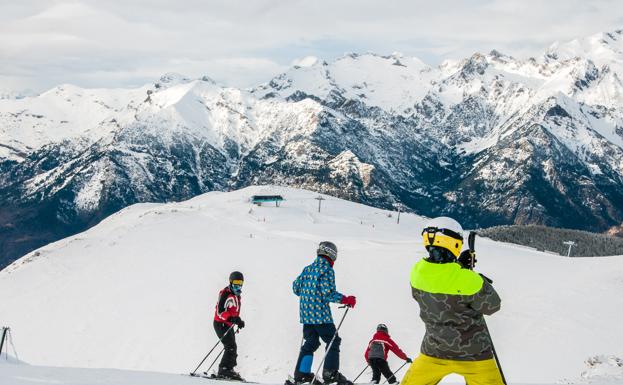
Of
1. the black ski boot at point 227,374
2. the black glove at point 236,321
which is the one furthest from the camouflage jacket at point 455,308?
the black ski boot at point 227,374

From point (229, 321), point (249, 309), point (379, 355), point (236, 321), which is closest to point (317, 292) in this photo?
point (236, 321)

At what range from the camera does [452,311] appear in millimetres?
7824

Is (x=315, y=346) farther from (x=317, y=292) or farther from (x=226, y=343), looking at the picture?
(x=226, y=343)

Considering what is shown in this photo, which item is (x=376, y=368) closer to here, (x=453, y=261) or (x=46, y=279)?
(x=453, y=261)

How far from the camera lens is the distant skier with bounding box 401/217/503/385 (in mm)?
7656

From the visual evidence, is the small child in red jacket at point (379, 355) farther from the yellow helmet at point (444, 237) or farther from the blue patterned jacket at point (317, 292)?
the yellow helmet at point (444, 237)

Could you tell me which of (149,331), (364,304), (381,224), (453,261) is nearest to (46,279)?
(149,331)

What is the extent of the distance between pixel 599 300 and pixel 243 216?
56.5 meters

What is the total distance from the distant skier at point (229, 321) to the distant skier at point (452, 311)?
7.61 meters

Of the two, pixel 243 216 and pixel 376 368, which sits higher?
pixel 376 368

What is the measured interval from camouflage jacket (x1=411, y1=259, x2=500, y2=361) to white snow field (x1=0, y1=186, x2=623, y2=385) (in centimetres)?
668

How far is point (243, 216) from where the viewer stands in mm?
82000

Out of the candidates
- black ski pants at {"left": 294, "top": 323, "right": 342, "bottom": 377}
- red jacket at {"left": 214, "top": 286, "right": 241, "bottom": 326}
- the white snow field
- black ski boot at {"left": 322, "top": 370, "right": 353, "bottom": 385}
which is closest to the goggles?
black ski pants at {"left": 294, "top": 323, "right": 342, "bottom": 377}

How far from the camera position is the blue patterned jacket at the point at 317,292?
40.0ft
